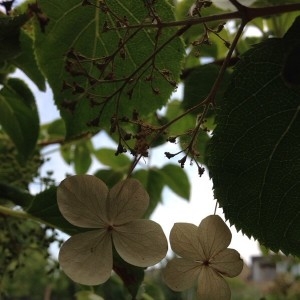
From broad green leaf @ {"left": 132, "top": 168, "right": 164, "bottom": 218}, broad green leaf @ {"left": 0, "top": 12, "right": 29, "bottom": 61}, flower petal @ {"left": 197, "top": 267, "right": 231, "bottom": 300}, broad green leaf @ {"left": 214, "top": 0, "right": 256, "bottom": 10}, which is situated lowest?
flower petal @ {"left": 197, "top": 267, "right": 231, "bottom": 300}

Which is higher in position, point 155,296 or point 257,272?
point 257,272

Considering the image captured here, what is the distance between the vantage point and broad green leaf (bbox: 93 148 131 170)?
115 cm

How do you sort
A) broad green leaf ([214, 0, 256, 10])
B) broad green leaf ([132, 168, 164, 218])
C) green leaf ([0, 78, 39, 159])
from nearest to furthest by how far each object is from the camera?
broad green leaf ([214, 0, 256, 10]) < green leaf ([0, 78, 39, 159]) < broad green leaf ([132, 168, 164, 218])

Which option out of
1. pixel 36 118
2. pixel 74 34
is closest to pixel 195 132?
pixel 74 34

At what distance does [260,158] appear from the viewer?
0.47m

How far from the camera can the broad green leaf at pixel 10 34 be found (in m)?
0.58

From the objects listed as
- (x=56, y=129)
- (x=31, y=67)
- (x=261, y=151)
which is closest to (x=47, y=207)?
(x=31, y=67)

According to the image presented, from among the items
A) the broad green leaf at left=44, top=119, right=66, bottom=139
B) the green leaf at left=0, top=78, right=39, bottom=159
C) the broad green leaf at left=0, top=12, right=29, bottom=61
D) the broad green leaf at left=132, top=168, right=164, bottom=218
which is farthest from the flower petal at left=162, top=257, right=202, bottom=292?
the broad green leaf at left=44, top=119, right=66, bottom=139

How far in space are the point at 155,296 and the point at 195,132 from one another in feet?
1.61

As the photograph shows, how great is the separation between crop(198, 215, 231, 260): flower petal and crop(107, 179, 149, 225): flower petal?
6 centimetres

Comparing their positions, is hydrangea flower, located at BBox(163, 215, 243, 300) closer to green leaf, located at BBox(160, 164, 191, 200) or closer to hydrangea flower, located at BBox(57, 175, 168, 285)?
hydrangea flower, located at BBox(57, 175, 168, 285)

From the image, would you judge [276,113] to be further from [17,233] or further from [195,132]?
[17,233]

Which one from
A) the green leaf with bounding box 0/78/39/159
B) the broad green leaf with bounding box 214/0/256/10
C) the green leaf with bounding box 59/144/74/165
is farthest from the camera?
the green leaf with bounding box 59/144/74/165

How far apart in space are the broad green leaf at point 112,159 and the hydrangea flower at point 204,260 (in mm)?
613
